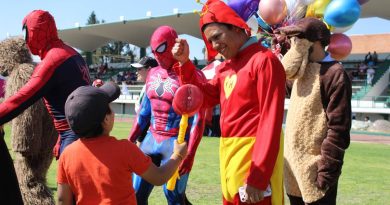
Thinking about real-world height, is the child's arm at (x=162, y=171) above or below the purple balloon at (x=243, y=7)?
below

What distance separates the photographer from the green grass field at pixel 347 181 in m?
6.77

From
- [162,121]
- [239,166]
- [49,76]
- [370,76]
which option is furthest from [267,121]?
[370,76]

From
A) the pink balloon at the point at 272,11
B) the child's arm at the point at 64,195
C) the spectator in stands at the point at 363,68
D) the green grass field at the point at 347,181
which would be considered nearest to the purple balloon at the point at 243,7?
the pink balloon at the point at 272,11

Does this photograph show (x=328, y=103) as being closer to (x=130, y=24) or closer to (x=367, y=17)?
(x=367, y=17)

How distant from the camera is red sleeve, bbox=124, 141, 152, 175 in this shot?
271 centimetres

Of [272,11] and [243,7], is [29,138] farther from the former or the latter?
[243,7]

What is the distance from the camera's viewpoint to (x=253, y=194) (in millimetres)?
2691

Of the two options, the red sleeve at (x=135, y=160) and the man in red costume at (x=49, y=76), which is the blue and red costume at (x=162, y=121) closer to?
the man in red costume at (x=49, y=76)

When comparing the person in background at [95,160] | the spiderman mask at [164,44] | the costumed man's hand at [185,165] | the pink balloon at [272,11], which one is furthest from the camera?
the spiderman mask at [164,44]

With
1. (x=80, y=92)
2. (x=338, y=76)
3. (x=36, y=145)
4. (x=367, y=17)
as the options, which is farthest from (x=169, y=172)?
(x=367, y=17)

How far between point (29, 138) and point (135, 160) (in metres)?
3.20

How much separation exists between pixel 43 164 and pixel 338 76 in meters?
3.76

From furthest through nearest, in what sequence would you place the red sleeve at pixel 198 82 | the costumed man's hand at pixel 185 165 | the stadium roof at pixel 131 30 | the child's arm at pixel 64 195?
the stadium roof at pixel 131 30 → the costumed man's hand at pixel 185 165 → the red sleeve at pixel 198 82 → the child's arm at pixel 64 195

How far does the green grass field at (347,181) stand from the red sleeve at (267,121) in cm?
381
